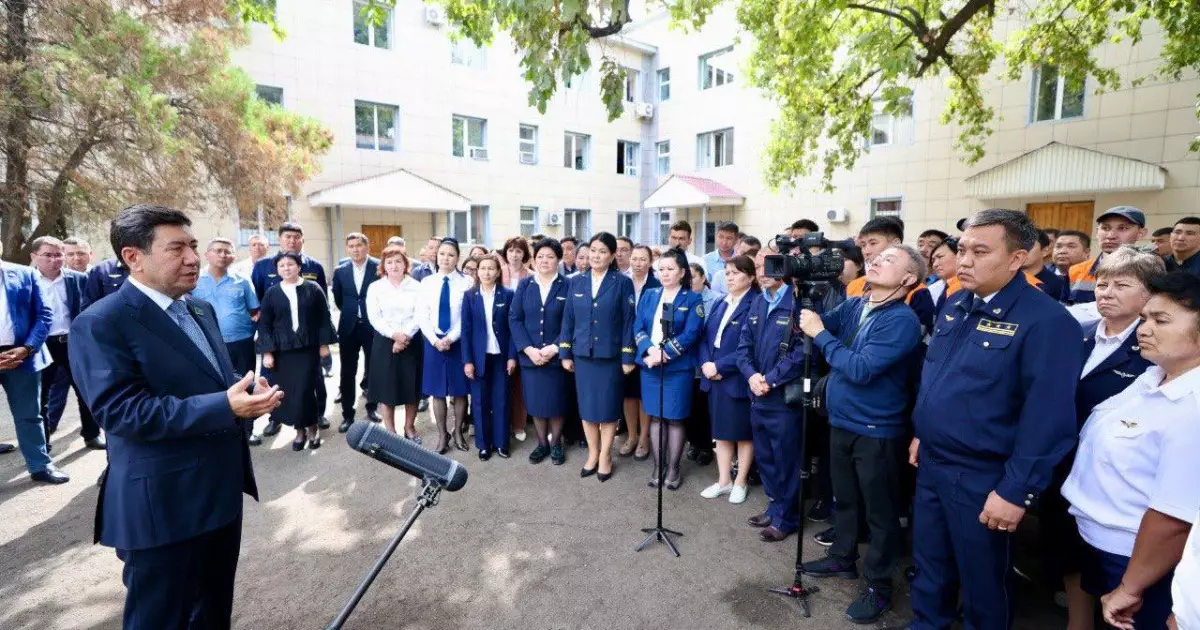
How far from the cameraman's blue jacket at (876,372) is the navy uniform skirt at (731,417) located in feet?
3.40

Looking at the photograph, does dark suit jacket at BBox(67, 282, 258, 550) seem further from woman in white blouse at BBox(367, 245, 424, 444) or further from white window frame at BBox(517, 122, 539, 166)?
white window frame at BBox(517, 122, 539, 166)

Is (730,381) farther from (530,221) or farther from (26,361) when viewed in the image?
(530,221)

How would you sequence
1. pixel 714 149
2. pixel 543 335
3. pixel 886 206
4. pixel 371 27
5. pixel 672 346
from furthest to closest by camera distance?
pixel 714 149 < pixel 371 27 < pixel 886 206 < pixel 543 335 < pixel 672 346

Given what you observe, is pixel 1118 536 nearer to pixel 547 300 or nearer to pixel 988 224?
pixel 988 224

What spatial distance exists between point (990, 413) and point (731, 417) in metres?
2.03

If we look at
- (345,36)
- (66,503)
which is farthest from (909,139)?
(66,503)

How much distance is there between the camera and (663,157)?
63.4 ft

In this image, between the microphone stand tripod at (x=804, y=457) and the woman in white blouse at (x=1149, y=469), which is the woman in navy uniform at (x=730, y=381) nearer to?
the microphone stand tripod at (x=804, y=457)

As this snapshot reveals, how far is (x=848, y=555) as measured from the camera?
3.24m

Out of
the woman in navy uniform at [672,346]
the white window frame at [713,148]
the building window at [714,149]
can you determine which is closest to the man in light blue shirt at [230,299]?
the woman in navy uniform at [672,346]

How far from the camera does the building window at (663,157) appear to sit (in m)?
19.1

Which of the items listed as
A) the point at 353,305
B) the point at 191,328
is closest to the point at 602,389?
the point at 191,328

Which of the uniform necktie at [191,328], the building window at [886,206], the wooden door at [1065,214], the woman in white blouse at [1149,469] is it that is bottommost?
the woman in white blouse at [1149,469]

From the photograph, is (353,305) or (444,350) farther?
(353,305)
